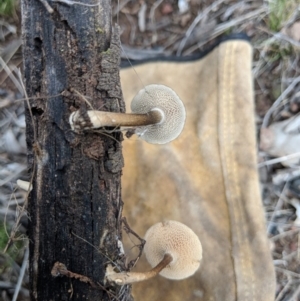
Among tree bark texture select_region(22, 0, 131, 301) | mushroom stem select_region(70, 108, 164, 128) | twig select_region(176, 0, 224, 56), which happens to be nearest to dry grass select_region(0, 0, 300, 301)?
twig select_region(176, 0, 224, 56)

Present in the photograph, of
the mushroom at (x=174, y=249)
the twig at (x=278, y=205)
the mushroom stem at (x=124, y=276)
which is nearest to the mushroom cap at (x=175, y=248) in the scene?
the mushroom at (x=174, y=249)

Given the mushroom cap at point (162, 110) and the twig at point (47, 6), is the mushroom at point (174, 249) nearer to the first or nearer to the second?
the mushroom cap at point (162, 110)

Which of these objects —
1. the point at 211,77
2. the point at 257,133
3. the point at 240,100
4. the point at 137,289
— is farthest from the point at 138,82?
the point at 137,289

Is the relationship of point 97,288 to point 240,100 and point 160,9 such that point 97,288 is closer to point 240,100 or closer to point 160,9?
point 240,100

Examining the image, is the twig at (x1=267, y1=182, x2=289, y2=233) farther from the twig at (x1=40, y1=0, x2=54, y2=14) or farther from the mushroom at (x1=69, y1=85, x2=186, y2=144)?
the twig at (x1=40, y1=0, x2=54, y2=14)

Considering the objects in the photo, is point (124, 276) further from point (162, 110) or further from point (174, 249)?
point (162, 110)

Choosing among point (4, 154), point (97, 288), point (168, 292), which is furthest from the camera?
point (4, 154)
